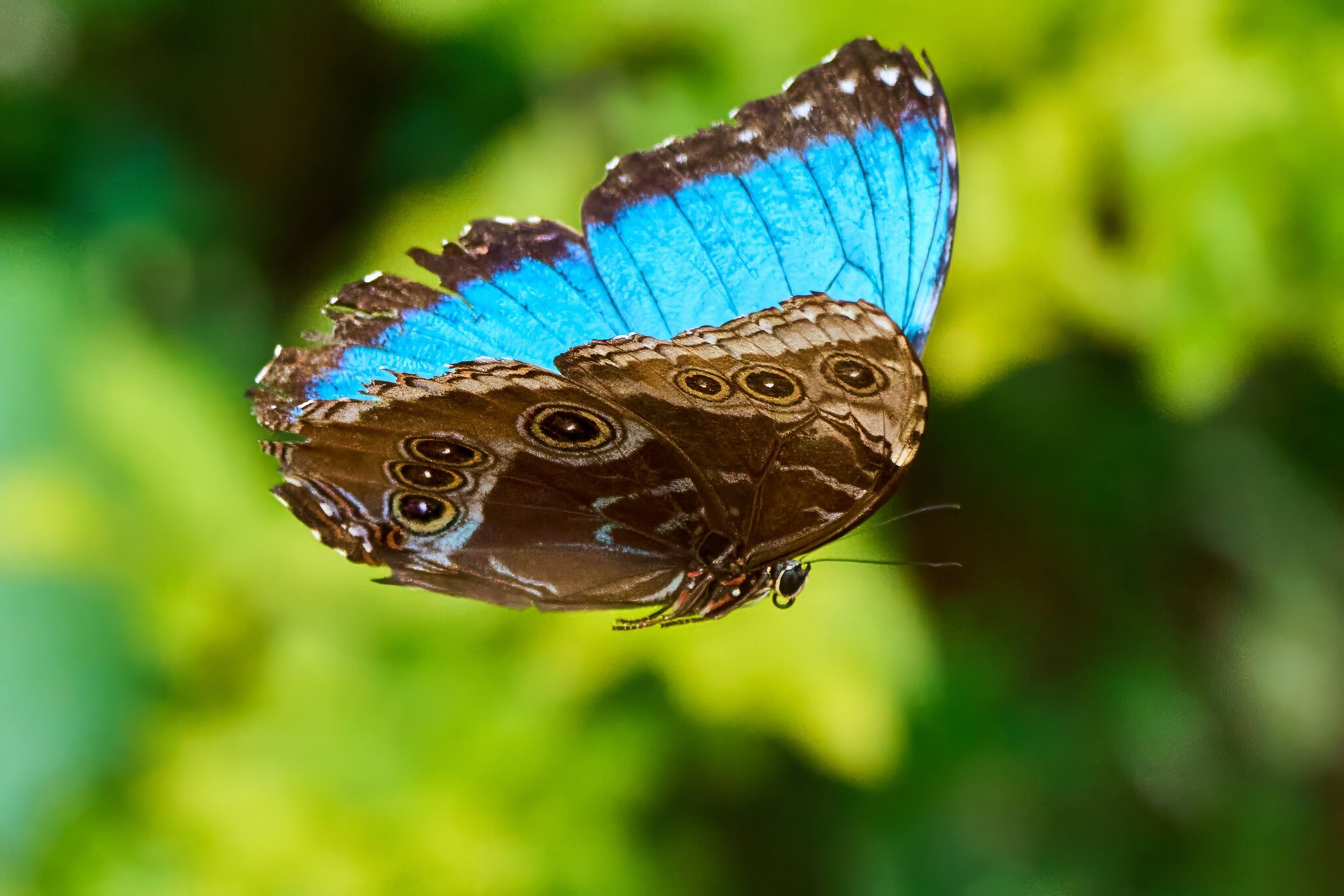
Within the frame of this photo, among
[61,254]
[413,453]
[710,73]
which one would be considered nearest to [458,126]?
[710,73]

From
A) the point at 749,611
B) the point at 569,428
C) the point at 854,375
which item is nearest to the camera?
the point at 854,375

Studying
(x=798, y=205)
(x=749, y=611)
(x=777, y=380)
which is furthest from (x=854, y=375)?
(x=749, y=611)

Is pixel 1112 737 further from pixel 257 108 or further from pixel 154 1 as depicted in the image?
pixel 154 1

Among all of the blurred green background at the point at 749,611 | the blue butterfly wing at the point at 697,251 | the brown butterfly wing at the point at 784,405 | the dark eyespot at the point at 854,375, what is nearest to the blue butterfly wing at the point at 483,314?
the blue butterfly wing at the point at 697,251

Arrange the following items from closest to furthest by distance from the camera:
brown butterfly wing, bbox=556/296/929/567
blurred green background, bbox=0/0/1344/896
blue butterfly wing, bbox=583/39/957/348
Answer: brown butterfly wing, bbox=556/296/929/567
blue butterfly wing, bbox=583/39/957/348
blurred green background, bbox=0/0/1344/896

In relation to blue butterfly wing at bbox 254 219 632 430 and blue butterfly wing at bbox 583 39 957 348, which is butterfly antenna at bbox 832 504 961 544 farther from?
blue butterfly wing at bbox 254 219 632 430

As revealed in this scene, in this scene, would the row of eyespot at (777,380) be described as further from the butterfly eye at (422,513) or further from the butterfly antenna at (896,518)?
the butterfly eye at (422,513)

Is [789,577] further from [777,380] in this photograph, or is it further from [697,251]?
[697,251]

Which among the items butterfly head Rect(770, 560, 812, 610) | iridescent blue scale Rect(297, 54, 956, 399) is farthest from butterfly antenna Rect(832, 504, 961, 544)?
iridescent blue scale Rect(297, 54, 956, 399)
